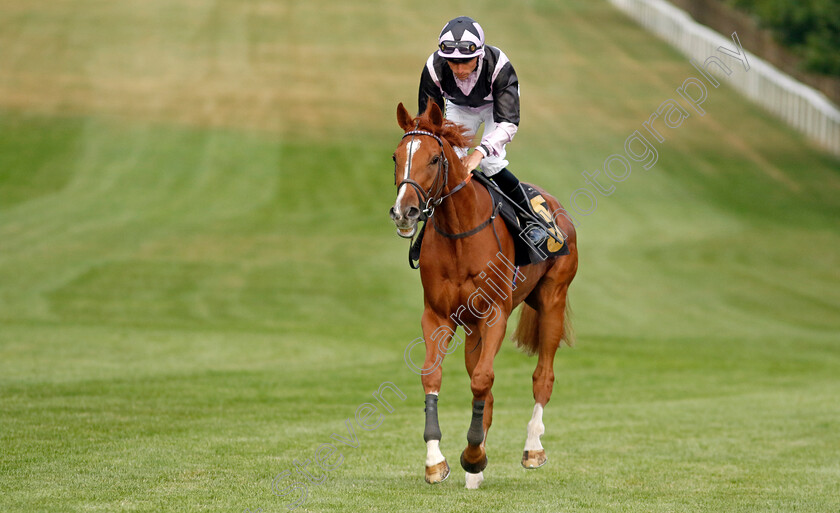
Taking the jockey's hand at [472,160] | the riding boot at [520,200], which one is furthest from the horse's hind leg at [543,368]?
the jockey's hand at [472,160]

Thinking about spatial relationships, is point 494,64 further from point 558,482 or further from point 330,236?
point 330,236

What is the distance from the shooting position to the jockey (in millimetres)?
8711

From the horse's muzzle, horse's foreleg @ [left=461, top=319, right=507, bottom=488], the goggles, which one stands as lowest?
horse's foreleg @ [left=461, top=319, right=507, bottom=488]

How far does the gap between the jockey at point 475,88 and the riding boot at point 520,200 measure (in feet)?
0.10

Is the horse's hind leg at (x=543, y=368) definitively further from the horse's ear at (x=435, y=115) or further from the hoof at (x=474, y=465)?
the horse's ear at (x=435, y=115)

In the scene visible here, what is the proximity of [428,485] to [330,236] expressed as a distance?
22946 millimetres

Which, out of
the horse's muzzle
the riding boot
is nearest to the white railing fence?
the riding boot

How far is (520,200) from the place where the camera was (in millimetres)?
9875

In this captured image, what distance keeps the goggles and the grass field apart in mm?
3583

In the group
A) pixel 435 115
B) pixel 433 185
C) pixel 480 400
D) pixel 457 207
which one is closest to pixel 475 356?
pixel 480 400

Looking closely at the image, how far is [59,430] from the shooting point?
10727mm

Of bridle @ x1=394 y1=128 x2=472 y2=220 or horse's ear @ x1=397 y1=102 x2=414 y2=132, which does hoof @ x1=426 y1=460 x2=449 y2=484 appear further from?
horse's ear @ x1=397 y1=102 x2=414 y2=132

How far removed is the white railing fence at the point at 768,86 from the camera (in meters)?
44.4

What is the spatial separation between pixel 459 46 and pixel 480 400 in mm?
2881
